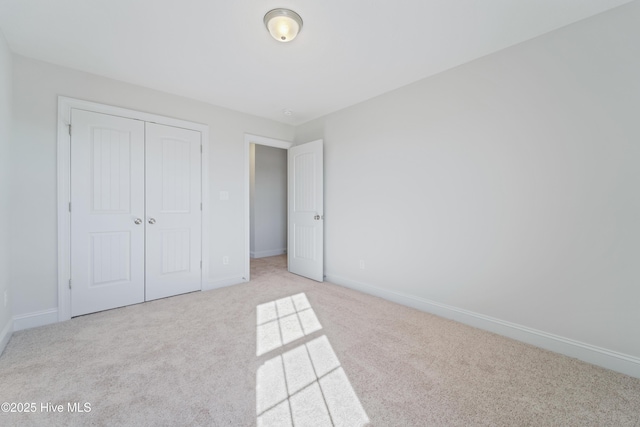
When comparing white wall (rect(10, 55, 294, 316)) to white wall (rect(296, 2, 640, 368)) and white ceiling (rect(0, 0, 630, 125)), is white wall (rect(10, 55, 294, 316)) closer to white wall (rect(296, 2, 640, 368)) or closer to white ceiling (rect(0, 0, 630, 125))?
white ceiling (rect(0, 0, 630, 125))

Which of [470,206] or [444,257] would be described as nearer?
[470,206]

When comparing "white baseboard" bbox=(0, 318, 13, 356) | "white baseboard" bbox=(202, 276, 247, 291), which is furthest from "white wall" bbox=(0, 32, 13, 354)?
Answer: "white baseboard" bbox=(202, 276, 247, 291)

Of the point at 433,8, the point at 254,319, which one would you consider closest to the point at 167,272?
the point at 254,319

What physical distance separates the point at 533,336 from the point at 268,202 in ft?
16.4

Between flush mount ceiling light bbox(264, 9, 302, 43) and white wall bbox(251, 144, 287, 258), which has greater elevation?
flush mount ceiling light bbox(264, 9, 302, 43)

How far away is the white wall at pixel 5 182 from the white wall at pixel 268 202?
3641 mm

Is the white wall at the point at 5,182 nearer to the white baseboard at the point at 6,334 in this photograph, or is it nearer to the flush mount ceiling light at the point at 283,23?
the white baseboard at the point at 6,334

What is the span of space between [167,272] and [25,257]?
1.20m

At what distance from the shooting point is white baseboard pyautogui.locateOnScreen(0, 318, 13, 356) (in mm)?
1973

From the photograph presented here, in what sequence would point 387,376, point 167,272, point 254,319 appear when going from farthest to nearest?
point 167,272 < point 254,319 < point 387,376

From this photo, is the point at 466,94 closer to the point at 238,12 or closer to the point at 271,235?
the point at 238,12

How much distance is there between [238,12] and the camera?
1809mm

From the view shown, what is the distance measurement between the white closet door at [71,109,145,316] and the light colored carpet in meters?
0.30

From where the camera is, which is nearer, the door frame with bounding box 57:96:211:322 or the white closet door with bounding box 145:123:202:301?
the door frame with bounding box 57:96:211:322
